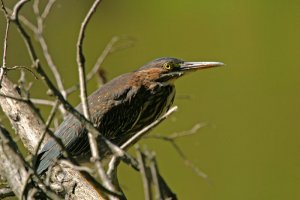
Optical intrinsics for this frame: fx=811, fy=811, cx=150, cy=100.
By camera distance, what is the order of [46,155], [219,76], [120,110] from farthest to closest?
[219,76]
[120,110]
[46,155]

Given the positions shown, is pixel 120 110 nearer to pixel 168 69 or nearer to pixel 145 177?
pixel 168 69

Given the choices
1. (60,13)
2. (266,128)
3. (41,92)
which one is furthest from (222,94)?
(60,13)

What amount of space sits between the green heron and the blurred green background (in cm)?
189

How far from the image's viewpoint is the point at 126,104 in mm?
3293

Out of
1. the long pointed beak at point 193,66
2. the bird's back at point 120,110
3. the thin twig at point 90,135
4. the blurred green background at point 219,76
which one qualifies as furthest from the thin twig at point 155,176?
the blurred green background at point 219,76

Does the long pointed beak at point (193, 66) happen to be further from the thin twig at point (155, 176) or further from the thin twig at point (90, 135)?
the thin twig at point (155, 176)

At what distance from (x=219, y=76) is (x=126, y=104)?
3.55 metres

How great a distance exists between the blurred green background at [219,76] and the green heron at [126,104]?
189 centimetres

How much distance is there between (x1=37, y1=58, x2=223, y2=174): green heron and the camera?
3.15m

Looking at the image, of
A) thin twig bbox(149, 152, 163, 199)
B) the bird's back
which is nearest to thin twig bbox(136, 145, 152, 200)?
thin twig bbox(149, 152, 163, 199)

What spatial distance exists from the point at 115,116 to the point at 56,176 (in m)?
0.51

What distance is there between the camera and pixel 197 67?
3438 millimetres

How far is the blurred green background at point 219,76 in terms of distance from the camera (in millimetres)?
5895

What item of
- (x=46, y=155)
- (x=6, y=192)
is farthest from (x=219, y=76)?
(x=6, y=192)
